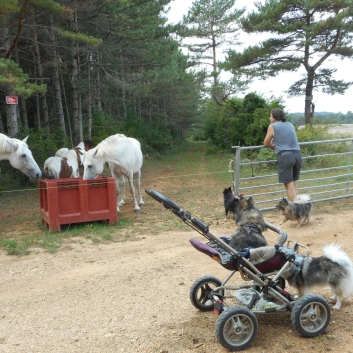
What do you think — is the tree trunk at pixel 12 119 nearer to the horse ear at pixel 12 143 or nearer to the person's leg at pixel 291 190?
the horse ear at pixel 12 143

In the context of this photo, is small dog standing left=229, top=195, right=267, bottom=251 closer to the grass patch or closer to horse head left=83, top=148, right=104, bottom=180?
the grass patch

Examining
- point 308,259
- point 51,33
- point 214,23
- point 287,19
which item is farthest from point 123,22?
point 214,23

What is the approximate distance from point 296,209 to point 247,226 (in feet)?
11.1

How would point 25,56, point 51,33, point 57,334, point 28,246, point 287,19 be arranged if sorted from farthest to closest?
1. point 287,19
2. point 25,56
3. point 51,33
4. point 28,246
5. point 57,334

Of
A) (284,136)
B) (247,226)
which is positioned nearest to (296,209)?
(284,136)

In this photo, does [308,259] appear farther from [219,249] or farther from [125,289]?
[125,289]

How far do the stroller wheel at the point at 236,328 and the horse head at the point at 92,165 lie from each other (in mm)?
5280

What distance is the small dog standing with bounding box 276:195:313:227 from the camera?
6.42 meters

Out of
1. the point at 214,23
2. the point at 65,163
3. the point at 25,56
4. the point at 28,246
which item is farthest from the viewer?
the point at 214,23

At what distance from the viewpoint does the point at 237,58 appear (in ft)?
68.0

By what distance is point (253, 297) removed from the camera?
3080 mm

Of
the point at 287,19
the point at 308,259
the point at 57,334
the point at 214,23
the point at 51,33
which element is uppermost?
the point at 214,23

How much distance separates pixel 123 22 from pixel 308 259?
13.3 metres

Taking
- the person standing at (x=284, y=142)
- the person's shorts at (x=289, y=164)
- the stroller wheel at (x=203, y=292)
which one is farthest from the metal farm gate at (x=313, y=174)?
the stroller wheel at (x=203, y=292)
